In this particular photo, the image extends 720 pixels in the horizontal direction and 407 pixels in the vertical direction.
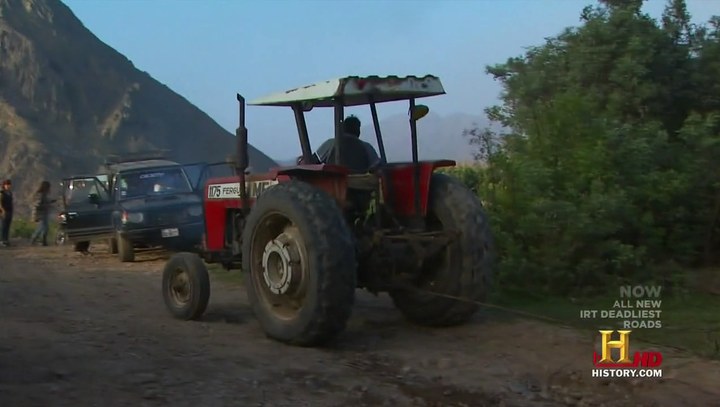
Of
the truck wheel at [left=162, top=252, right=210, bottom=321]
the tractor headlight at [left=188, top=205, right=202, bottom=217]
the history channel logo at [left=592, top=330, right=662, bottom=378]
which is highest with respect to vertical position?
the tractor headlight at [left=188, top=205, right=202, bottom=217]

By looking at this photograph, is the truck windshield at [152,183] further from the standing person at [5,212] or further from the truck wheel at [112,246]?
the standing person at [5,212]

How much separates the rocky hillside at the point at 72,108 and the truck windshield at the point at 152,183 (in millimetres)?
22095

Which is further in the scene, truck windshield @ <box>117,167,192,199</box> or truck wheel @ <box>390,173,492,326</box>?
truck windshield @ <box>117,167,192,199</box>

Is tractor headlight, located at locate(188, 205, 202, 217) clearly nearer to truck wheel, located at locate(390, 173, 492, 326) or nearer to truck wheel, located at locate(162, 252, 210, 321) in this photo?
truck wheel, located at locate(162, 252, 210, 321)

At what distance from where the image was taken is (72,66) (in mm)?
45312

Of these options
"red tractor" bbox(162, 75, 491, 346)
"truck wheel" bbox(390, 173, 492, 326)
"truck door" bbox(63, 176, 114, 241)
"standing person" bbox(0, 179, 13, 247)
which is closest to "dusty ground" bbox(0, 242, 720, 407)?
"truck wheel" bbox(390, 173, 492, 326)

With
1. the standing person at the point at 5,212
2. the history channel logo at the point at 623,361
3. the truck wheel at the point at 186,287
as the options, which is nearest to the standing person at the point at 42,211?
the standing person at the point at 5,212

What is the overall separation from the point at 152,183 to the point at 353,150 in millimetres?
8335

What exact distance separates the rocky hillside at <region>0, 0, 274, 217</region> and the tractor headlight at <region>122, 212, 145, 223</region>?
75.3 ft

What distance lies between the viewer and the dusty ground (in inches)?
221

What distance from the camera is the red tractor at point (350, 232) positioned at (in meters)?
7.02

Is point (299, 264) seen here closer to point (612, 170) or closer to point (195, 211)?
point (612, 170)

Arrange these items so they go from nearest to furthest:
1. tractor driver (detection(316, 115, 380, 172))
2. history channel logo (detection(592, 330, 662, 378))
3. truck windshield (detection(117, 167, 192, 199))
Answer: history channel logo (detection(592, 330, 662, 378))
tractor driver (detection(316, 115, 380, 172))
truck windshield (detection(117, 167, 192, 199))

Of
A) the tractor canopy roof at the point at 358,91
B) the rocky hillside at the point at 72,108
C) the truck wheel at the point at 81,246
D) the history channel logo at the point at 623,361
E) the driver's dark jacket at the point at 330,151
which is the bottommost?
the history channel logo at the point at 623,361
